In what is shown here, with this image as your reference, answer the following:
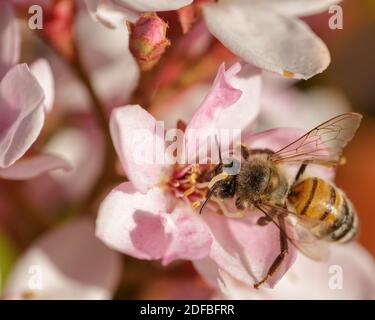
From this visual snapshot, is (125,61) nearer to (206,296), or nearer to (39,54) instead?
(39,54)

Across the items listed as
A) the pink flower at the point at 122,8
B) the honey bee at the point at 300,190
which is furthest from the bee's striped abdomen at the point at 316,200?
the pink flower at the point at 122,8

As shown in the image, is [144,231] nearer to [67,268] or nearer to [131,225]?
[131,225]

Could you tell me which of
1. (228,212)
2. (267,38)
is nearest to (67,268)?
(228,212)

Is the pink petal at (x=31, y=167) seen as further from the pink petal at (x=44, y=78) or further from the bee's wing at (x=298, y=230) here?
the bee's wing at (x=298, y=230)

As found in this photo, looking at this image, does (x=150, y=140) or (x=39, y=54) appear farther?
→ (x=39, y=54)

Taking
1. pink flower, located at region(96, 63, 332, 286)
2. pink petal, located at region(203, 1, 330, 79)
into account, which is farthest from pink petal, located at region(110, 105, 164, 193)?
pink petal, located at region(203, 1, 330, 79)
